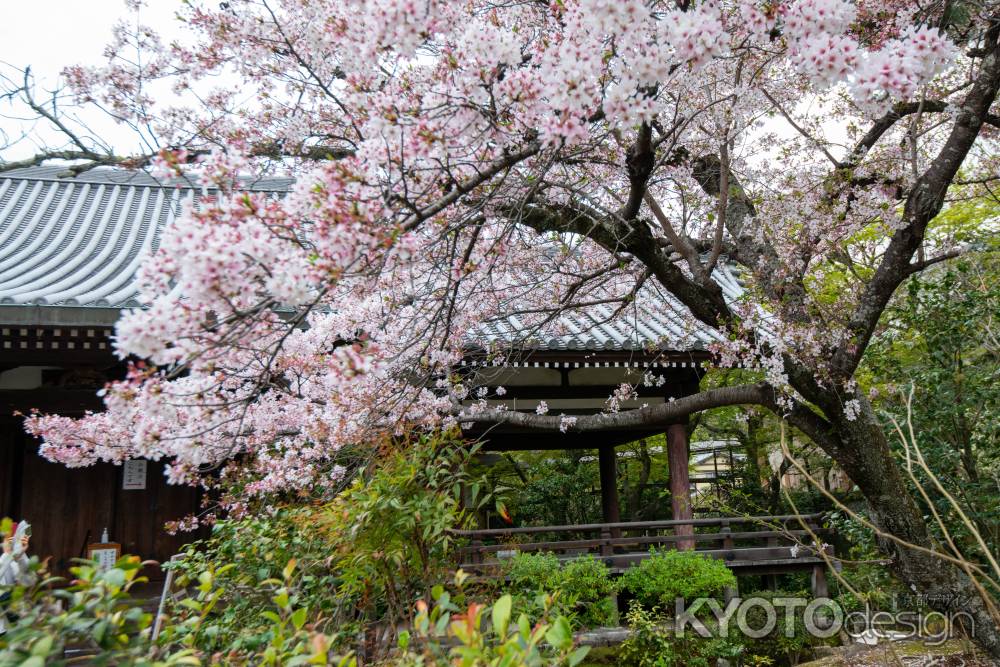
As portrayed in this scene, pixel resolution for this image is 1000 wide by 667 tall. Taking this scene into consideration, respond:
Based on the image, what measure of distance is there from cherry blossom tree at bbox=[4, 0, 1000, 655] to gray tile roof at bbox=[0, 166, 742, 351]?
2.65 feet

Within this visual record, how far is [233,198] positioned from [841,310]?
4704 millimetres

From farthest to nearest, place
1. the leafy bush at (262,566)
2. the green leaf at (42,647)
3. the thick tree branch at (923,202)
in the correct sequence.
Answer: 1. the thick tree branch at (923,202)
2. the leafy bush at (262,566)
3. the green leaf at (42,647)

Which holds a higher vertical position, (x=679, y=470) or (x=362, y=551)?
(x=679, y=470)

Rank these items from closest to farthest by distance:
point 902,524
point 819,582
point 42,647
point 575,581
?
point 42,647, point 902,524, point 575,581, point 819,582

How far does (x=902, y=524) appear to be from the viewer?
416 centimetres

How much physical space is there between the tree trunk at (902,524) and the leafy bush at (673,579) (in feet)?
7.54

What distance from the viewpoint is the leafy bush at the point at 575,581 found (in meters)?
5.99

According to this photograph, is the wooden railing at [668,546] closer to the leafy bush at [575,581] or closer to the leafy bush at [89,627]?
the leafy bush at [575,581]

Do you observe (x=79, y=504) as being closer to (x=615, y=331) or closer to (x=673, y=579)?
(x=615, y=331)

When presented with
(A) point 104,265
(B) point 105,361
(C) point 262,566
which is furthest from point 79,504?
(C) point 262,566

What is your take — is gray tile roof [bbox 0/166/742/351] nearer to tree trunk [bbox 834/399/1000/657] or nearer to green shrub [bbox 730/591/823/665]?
tree trunk [bbox 834/399/1000/657]

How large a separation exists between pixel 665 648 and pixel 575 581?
1.01m

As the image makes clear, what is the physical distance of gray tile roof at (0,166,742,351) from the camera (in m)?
5.47

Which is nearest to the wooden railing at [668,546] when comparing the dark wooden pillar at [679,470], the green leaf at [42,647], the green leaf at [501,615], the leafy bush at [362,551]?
the dark wooden pillar at [679,470]
